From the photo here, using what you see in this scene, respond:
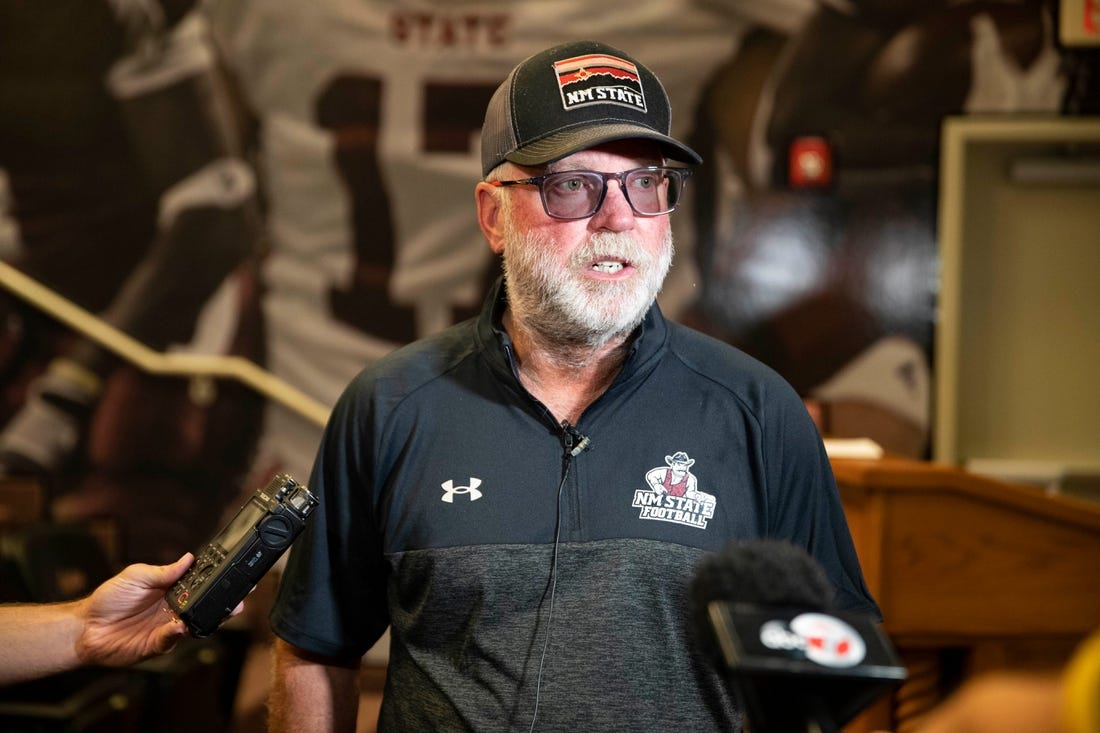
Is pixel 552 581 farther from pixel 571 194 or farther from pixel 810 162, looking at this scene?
pixel 810 162

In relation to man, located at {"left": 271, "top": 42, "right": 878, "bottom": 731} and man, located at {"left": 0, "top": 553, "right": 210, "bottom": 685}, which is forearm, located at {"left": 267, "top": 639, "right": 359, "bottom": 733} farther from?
man, located at {"left": 0, "top": 553, "right": 210, "bottom": 685}

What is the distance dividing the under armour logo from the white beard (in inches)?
11.0

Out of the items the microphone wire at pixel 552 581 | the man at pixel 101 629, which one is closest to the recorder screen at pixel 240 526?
the man at pixel 101 629

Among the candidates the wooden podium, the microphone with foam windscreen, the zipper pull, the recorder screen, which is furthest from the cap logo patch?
the microphone with foam windscreen

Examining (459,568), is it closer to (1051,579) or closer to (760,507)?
(760,507)

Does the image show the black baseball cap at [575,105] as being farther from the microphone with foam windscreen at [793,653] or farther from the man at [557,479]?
the microphone with foam windscreen at [793,653]

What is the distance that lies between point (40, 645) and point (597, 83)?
122 centimetres

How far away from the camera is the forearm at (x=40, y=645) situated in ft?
5.41

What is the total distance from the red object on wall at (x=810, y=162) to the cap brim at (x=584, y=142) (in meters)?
2.52

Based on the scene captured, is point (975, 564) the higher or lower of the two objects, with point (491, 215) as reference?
lower

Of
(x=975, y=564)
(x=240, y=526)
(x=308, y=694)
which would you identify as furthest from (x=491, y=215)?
(x=975, y=564)

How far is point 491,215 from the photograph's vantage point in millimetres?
1882

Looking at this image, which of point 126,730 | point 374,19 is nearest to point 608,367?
point 126,730

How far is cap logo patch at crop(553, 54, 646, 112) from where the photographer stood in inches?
66.3
